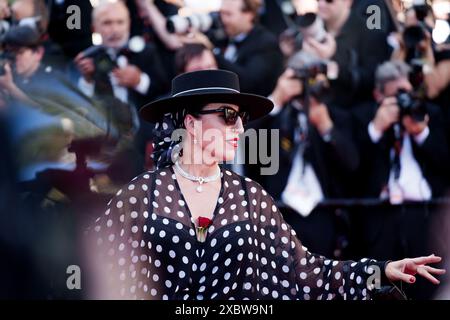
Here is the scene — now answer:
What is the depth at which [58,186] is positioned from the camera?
16.8 feet

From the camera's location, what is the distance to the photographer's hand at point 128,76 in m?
5.35

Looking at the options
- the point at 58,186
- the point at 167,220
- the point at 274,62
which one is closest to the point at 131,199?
the point at 167,220

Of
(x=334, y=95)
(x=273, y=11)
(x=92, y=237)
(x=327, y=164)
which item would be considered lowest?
(x=92, y=237)

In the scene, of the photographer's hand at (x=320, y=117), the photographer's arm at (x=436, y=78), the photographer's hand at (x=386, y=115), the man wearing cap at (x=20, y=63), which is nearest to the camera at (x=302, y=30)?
the photographer's hand at (x=320, y=117)

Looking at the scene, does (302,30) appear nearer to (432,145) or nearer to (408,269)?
(432,145)

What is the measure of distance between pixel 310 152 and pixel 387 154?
1.79 ft

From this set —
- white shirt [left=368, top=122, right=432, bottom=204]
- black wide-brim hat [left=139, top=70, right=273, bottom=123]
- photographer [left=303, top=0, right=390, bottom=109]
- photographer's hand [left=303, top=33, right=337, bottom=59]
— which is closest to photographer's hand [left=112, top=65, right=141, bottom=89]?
photographer's hand [left=303, top=33, right=337, bottom=59]

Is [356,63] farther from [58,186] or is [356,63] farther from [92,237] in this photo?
[92,237]

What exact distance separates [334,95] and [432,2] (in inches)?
37.7

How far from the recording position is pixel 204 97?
3.81 m

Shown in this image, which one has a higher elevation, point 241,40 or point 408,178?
point 241,40

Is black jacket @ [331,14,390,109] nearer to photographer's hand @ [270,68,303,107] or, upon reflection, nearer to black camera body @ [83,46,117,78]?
photographer's hand @ [270,68,303,107]

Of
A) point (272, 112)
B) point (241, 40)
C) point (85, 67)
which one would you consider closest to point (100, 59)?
point (85, 67)

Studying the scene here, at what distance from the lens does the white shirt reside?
5.57m
